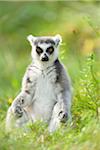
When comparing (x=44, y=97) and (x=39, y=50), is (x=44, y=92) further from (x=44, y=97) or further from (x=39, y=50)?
(x=39, y=50)

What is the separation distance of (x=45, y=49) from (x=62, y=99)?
Answer: 0.68m

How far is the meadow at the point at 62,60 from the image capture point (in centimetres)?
810

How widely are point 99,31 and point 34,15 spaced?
26.6ft

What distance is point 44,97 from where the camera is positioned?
10.6 metres

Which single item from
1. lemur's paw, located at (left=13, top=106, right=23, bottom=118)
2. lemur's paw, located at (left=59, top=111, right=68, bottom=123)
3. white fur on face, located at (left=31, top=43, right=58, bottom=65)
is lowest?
lemur's paw, located at (left=59, top=111, right=68, bottom=123)

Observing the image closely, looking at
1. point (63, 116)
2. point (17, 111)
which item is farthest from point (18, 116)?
point (63, 116)

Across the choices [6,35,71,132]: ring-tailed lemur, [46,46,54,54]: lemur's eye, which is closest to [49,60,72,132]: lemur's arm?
[6,35,71,132]: ring-tailed lemur

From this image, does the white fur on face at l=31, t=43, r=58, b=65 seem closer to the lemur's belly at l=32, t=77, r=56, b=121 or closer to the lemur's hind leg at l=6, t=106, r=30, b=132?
the lemur's belly at l=32, t=77, r=56, b=121

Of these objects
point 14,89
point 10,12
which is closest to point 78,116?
point 14,89

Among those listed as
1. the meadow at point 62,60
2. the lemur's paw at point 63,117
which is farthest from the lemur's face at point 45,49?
the lemur's paw at point 63,117

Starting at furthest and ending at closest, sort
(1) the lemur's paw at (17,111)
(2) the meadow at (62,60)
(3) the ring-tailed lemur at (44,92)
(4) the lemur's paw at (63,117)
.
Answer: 1. (3) the ring-tailed lemur at (44,92)
2. (1) the lemur's paw at (17,111)
3. (4) the lemur's paw at (63,117)
4. (2) the meadow at (62,60)

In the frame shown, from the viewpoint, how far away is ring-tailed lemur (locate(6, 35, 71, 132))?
10.4 meters

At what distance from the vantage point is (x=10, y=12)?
17.1 m

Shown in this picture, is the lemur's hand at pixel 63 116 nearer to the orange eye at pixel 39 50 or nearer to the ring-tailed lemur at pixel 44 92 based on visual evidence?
the ring-tailed lemur at pixel 44 92
